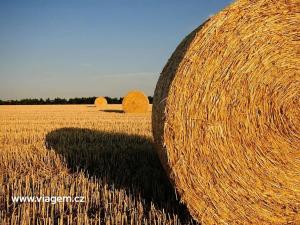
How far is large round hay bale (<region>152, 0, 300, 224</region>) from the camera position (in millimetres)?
3705

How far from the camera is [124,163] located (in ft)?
19.4

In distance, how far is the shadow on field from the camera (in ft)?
14.8

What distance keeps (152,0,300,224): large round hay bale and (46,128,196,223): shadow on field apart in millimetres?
529

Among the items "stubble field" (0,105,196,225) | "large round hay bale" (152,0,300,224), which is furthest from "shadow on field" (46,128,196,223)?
"large round hay bale" (152,0,300,224)

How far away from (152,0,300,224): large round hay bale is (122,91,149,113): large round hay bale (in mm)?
14073

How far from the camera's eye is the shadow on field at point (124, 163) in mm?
4496

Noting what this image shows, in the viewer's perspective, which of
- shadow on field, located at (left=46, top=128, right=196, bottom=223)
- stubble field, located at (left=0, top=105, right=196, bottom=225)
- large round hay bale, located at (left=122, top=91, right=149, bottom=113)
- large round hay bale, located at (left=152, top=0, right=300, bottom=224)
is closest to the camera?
large round hay bale, located at (left=152, top=0, right=300, bottom=224)

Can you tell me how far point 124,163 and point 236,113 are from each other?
2628 millimetres

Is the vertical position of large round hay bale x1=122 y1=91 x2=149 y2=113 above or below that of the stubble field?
above

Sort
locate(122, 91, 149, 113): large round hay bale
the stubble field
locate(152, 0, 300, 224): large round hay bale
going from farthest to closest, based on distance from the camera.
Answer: locate(122, 91, 149, 113): large round hay bale, the stubble field, locate(152, 0, 300, 224): large round hay bale

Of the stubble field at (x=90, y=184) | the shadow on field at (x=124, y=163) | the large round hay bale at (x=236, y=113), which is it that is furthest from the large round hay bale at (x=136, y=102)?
the large round hay bale at (x=236, y=113)

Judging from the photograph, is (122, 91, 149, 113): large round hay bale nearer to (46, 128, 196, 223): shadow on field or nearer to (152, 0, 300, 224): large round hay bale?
(46, 128, 196, 223): shadow on field

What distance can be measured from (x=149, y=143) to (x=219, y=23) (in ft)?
14.1

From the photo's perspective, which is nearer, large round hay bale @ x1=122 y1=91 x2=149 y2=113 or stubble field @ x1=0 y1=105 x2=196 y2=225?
stubble field @ x1=0 y1=105 x2=196 y2=225
